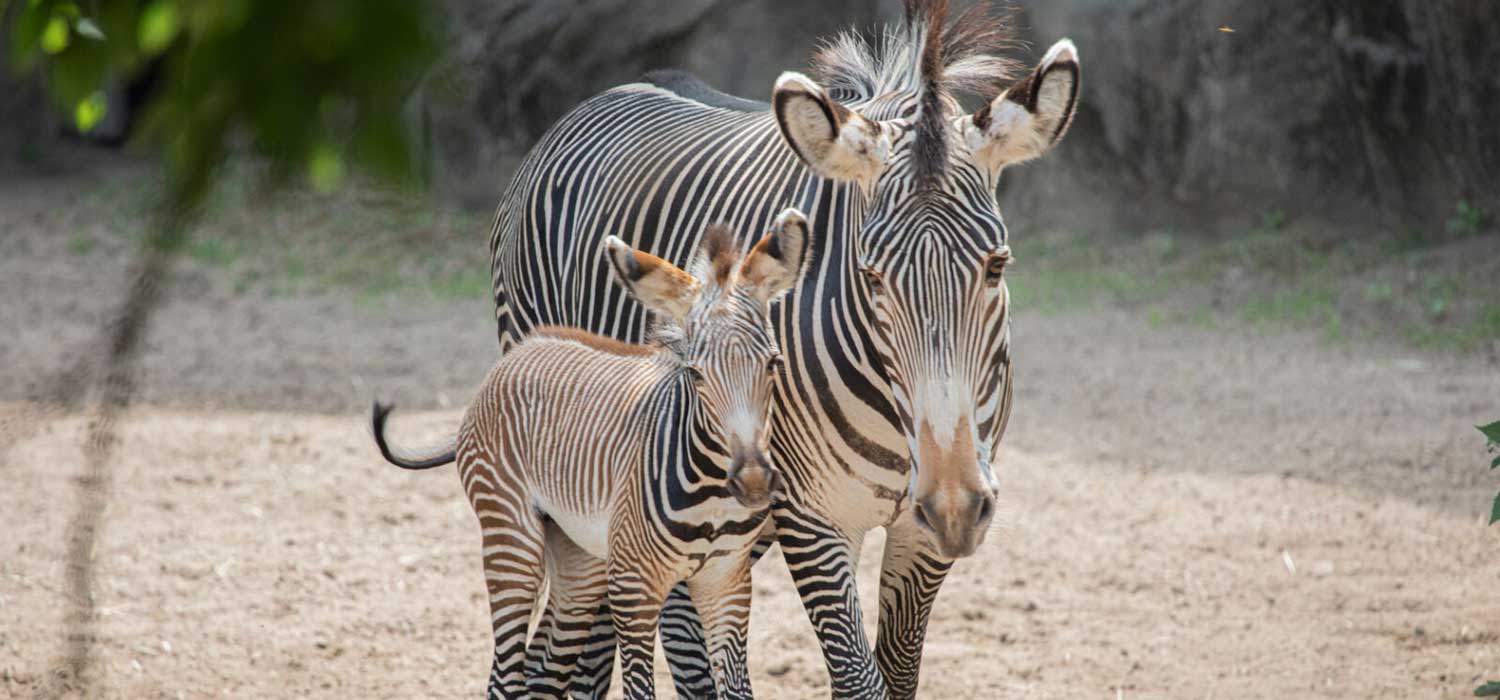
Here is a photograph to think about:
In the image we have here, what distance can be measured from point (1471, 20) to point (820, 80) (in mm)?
7466

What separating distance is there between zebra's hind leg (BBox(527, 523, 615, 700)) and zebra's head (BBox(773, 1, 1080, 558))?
4.11ft

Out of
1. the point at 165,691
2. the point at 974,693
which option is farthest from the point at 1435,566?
the point at 165,691

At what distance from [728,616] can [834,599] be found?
287 millimetres

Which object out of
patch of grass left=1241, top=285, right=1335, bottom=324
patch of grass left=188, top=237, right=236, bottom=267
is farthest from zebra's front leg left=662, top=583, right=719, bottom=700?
patch of grass left=188, top=237, right=236, bottom=267

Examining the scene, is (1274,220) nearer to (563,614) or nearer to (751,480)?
(563,614)

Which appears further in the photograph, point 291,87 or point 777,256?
point 777,256

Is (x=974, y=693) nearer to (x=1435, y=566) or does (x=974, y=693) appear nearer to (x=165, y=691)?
(x=1435, y=566)

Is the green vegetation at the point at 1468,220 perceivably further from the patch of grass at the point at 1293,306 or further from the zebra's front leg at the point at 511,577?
the zebra's front leg at the point at 511,577

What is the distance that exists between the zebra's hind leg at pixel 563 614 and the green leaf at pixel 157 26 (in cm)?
275

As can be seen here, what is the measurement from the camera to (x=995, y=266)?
3.29 m

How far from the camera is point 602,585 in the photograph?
14.2ft

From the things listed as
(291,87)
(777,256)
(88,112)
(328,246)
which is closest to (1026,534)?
(777,256)

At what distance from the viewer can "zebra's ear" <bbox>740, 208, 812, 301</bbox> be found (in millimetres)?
3562

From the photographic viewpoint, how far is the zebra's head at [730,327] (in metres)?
3.39
